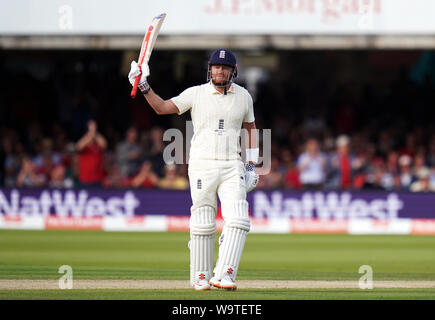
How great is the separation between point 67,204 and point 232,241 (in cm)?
920

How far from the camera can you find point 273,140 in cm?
1828

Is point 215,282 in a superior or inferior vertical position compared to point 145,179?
inferior

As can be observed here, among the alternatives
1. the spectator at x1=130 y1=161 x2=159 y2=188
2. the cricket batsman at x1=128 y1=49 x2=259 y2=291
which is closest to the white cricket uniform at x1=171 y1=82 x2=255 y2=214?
the cricket batsman at x1=128 y1=49 x2=259 y2=291

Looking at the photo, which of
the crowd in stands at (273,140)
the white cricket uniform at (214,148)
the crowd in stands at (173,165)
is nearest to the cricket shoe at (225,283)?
the white cricket uniform at (214,148)

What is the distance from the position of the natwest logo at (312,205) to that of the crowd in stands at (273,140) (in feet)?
1.26

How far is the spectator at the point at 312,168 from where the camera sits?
1612cm

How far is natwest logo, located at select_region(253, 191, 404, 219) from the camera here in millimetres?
15523

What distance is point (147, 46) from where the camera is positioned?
275 inches

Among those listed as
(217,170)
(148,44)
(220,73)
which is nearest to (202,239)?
(217,170)

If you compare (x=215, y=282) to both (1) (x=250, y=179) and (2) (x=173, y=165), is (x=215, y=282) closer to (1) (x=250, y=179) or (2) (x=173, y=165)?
(1) (x=250, y=179)

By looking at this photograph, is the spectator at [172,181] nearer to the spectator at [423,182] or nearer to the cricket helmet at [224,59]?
the spectator at [423,182]
